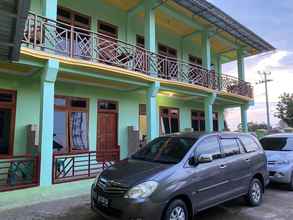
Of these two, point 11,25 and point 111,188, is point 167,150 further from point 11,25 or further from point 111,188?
point 11,25

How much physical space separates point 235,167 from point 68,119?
674 cm

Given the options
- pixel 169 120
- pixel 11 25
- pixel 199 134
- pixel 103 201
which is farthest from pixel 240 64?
pixel 103 201

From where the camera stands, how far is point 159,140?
620 cm

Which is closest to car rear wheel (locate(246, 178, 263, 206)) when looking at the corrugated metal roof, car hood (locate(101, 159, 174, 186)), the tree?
car hood (locate(101, 159, 174, 186))

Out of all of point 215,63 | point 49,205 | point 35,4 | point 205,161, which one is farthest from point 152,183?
point 215,63

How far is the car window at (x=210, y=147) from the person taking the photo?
5.36m

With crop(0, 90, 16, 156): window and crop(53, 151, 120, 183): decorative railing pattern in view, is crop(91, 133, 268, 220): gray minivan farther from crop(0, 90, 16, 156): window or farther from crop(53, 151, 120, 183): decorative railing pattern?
crop(0, 90, 16, 156): window

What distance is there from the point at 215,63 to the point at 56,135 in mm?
12689

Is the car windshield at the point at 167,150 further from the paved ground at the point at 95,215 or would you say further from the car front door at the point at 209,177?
the paved ground at the point at 95,215

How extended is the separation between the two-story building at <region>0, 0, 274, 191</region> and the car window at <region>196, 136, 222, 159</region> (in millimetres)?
4331

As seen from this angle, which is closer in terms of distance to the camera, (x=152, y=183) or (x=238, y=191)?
(x=152, y=183)

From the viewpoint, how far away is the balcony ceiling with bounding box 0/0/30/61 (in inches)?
185

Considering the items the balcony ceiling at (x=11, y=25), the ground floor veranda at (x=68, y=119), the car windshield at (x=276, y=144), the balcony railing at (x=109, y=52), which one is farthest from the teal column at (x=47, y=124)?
the car windshield at (x=276, y=144)

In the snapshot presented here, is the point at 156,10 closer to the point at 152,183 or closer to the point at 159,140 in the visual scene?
the point at 159,140
